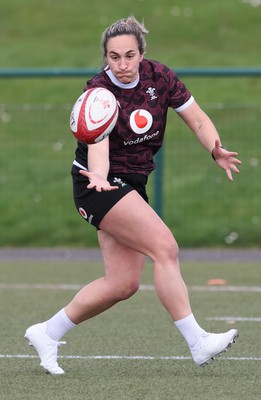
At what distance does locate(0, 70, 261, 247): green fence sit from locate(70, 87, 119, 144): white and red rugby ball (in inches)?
311

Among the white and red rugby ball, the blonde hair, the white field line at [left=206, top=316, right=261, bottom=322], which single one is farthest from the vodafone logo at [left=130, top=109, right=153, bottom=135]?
the white field line at [left=206, top=316, right=261, bottom=322]

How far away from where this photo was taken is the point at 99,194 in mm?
6176

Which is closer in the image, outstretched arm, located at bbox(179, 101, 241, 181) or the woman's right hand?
the woman's right hand

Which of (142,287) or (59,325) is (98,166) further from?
(142,287)

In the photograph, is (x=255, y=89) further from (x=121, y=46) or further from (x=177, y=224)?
(x=121, y=46)

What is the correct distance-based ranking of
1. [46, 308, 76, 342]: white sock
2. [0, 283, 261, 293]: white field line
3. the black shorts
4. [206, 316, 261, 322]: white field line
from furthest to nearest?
[0, 283, 261, 293]: white field line
[206, 316, 261, 322]: white field line
[46, 308, 76, 342]: white sock
the black shorts

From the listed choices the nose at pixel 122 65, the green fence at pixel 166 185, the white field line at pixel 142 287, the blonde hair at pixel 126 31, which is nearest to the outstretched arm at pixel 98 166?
the nose at pixel 122 65

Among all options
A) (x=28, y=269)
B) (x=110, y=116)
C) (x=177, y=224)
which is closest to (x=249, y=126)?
(x=177, y=224)

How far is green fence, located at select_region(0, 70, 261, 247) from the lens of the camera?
14055 millimetres

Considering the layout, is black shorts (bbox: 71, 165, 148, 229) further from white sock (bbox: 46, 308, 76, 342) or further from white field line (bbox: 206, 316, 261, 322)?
white field line (bbox: 206, 316, 261, 322)

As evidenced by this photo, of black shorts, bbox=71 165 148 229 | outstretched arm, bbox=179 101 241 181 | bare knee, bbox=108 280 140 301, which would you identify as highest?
outstretched arm, bbox=179 101 241 181

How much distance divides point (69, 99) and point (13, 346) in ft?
47.6

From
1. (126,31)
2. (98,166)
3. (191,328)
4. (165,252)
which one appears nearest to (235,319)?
(191,328)

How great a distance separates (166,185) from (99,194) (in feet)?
26.6
